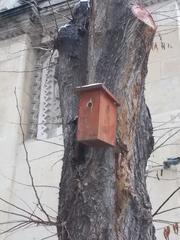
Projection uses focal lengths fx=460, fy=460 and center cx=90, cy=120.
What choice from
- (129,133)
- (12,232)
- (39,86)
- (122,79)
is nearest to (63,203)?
(129,133)

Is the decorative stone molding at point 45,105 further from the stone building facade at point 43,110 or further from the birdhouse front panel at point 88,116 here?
the birdhouse front panel at point 88,116

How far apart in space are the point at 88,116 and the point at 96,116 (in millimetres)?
45

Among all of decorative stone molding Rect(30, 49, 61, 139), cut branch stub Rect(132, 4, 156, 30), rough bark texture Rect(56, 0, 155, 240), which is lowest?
rough bark texture Rect(56, 0, 155, 240)

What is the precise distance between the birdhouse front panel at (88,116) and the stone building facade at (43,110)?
169 centimetres

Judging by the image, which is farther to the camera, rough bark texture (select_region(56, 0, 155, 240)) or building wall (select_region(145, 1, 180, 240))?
building wall (select_region(145, 1, 180, 240))

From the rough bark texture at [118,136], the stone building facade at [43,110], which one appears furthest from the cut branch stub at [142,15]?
the stone building facade at [43,110]

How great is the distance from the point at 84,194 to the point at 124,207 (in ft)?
0.66

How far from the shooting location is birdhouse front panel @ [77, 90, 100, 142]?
2.11 m

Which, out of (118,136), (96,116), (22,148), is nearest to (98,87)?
(96,116)

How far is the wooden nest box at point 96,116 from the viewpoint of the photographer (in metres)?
2.12

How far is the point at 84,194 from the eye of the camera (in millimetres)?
2150

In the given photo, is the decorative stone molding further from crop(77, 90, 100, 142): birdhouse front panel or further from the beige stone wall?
crop(77, 90, 100, 142): birdhouse front panel

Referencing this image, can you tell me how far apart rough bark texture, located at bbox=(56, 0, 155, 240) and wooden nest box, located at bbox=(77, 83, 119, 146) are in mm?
87

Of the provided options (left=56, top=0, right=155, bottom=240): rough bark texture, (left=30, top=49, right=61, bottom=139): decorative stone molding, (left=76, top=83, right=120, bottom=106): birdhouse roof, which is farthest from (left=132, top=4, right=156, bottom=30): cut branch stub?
(left=30, top=49, right=61, bottom=139): decorative stone molding
